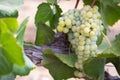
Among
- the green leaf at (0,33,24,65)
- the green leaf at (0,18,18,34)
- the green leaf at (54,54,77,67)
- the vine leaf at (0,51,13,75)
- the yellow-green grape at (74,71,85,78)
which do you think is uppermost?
the green leaf at (0,18,18,34)

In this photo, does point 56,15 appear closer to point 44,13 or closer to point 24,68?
→ point 44,13

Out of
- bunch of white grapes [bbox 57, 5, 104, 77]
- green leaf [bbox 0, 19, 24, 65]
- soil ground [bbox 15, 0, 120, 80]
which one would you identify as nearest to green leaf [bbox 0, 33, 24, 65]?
green leaf [bbox 0, 19, 24, 65]

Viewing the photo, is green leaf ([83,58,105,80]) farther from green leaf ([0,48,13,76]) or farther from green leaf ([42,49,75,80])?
green leaf ([0,48,13,76])

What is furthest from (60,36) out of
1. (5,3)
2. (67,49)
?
(5,3)

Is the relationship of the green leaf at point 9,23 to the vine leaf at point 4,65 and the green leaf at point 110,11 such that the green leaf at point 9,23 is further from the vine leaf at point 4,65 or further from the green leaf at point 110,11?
the green leaf at point 110,11

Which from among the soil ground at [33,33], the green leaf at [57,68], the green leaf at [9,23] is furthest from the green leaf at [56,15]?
the soil ground at [33,33]

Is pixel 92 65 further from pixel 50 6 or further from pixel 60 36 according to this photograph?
pixel 50 6
